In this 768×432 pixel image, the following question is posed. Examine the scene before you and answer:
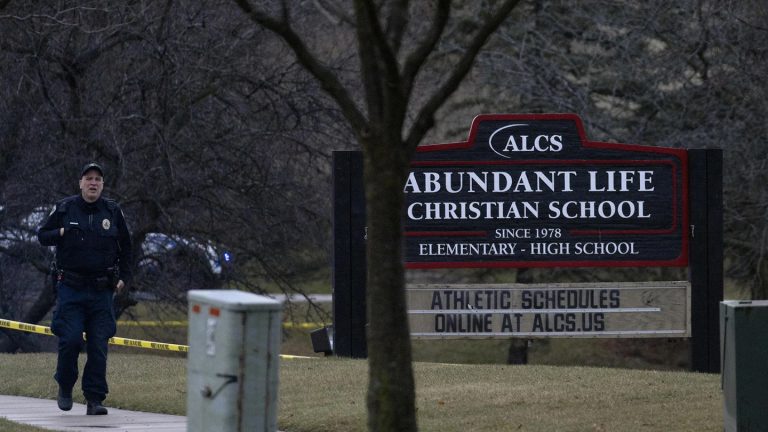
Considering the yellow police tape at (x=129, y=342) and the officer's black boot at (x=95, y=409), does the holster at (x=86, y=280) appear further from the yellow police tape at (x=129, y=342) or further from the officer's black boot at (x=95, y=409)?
the yellow police tape at (x=129, y=342)

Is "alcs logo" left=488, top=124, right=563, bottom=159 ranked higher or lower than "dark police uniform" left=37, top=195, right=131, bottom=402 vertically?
higher

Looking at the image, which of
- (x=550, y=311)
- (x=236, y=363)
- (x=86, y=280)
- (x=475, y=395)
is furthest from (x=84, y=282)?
(x=550, y=311)

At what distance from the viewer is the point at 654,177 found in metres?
13.1

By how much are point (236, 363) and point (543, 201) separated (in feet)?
24.9

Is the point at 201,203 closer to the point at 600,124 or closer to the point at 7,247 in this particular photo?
the point at 7,247

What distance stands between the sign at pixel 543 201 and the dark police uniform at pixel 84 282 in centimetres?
392

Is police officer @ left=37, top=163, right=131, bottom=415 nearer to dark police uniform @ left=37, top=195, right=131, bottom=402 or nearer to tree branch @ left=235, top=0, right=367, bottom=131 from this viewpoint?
dark police uniform @ left=37, top=195, right=131, bottom=402

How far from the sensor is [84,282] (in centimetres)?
989

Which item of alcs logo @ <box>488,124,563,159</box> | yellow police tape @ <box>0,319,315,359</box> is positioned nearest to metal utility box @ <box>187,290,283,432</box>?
yellow police tape @ <box>0,319,315,359</box>

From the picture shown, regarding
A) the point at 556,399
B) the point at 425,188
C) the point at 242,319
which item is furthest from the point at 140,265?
the point at 242,319

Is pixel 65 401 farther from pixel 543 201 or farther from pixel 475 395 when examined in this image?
pixel 543 201

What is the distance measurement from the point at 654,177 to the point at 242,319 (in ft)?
26.3

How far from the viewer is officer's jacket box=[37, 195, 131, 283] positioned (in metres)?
9.86

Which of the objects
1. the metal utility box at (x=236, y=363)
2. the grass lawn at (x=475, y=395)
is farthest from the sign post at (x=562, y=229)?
the metal utility box at (x=236, y=363)
